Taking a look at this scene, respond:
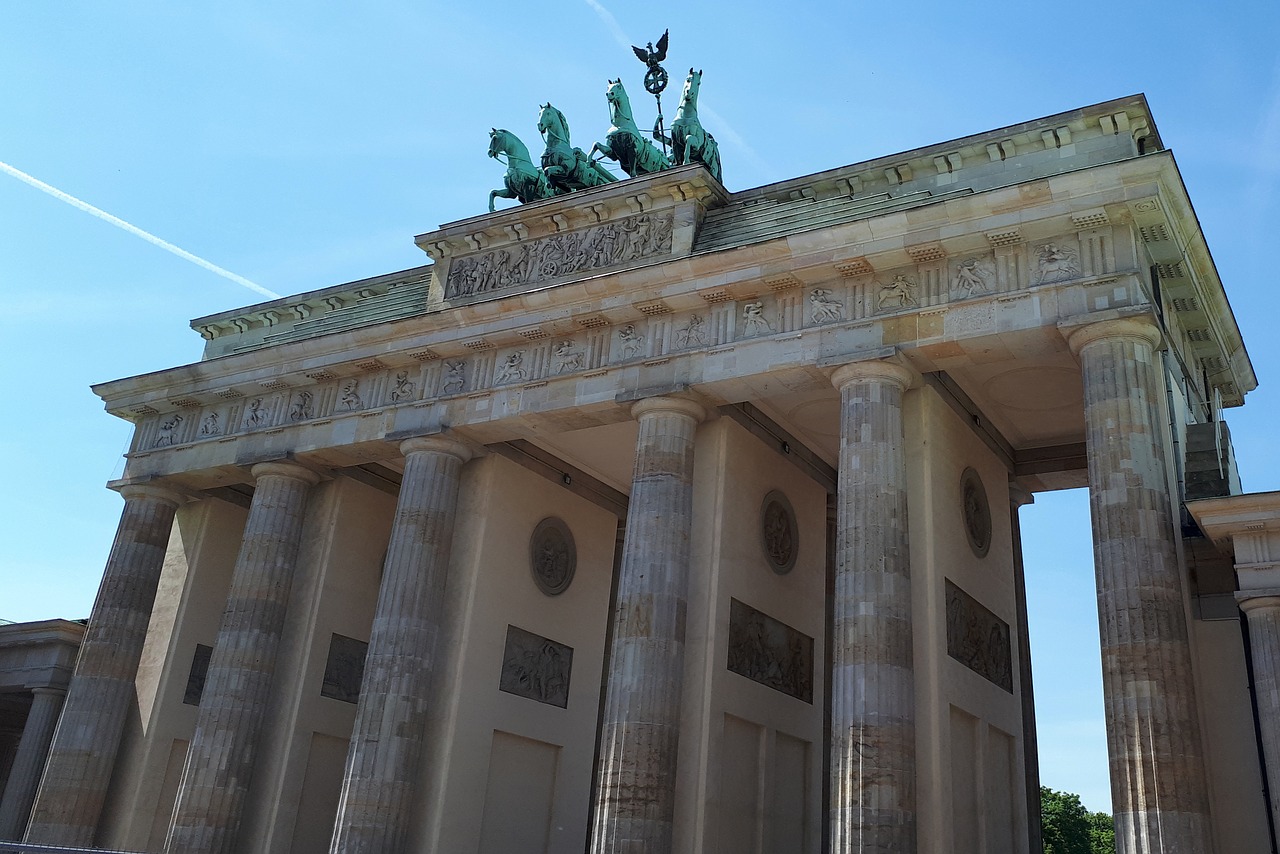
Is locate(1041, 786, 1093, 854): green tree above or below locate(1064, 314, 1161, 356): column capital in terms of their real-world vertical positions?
below

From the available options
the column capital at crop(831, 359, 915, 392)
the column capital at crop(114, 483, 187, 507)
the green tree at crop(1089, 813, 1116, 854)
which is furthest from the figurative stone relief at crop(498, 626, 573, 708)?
the green tree at crop(1089, 813, 1116, 854)

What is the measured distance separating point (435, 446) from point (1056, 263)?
12307mm

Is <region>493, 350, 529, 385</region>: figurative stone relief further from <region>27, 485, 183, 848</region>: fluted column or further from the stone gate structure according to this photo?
<region>27, 485, 183, 848</region>: fluted column

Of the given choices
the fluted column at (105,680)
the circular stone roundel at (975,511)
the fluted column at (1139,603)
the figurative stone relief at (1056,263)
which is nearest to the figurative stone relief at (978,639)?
the circular stone roundel at (975,511)

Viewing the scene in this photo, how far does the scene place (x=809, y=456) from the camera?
977 inches

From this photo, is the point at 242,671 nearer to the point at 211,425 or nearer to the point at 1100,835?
the point at 211,425

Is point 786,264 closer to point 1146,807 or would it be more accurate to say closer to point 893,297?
point 893,297

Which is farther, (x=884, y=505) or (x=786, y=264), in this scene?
(x=786, y=264)

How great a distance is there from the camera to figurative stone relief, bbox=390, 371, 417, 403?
24.6 meters

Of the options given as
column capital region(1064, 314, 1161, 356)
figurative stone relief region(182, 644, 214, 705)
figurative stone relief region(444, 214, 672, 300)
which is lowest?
figurative stone relief region(182, 644, 214, 705)

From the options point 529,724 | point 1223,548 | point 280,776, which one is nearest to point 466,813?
point 529,724

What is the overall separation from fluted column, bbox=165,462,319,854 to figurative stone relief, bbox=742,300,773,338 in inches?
428

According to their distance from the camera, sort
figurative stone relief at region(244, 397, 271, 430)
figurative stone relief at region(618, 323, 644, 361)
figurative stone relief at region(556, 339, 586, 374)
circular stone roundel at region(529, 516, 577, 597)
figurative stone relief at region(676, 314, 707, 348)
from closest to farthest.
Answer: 1. figurative stone relief at region(676, 314, 707, 348)
2. figurative stone relief at region(618, 323, 644, 361)
3. figurative stone relief at region(556, 339, 586, 374)
4. circular stone roundel at region(529, 516, 577, 597)
5. figurative stone relief at region(244, 397, 271, 430)

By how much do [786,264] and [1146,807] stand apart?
10.3 meters
